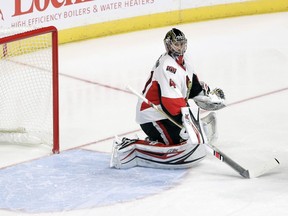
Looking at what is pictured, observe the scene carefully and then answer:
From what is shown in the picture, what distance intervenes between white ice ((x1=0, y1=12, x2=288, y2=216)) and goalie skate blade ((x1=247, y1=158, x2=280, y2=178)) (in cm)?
3

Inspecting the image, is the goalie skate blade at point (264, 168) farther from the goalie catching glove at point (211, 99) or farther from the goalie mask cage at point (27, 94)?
the goalie mask cage at point (27, 94)

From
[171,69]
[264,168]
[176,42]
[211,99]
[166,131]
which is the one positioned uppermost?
[176,42]

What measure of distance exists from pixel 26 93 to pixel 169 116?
126cm

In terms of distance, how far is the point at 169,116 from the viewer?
5.30m

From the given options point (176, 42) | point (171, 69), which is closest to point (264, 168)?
point (171, 69)

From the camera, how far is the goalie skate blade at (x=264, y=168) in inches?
205

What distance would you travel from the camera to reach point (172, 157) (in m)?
5.34

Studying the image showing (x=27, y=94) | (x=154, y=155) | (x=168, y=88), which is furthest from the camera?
(x=27, y=94)

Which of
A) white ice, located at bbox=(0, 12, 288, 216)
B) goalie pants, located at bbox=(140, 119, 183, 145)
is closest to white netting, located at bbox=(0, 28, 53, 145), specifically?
white ice, located at bbox=(0, 12, 288, 216)

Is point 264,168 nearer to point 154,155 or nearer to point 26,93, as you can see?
point 154,155

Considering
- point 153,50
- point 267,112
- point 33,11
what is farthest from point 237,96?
point 33,11

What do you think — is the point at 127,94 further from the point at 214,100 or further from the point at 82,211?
the point at 82,211

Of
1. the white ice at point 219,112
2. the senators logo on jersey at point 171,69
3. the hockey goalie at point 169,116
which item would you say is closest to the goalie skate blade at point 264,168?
the white ice at point 219,112

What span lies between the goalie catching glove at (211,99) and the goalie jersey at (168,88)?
0.08m
